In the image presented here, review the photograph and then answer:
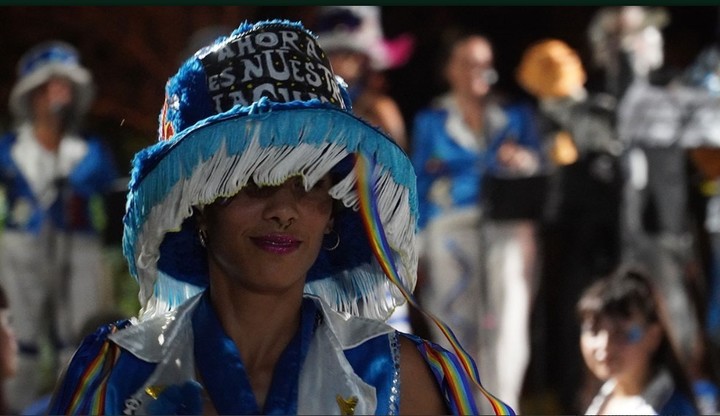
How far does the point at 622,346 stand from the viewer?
510cm

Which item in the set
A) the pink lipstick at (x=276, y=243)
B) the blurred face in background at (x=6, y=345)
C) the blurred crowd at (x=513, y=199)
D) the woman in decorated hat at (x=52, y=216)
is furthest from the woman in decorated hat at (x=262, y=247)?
the woman in decorated hat at (x=52, y=216)

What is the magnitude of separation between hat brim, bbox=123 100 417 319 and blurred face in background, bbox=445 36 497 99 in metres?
4.64

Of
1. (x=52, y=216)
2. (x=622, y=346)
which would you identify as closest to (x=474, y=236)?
(x=52, y=216)

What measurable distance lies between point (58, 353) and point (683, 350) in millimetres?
2996

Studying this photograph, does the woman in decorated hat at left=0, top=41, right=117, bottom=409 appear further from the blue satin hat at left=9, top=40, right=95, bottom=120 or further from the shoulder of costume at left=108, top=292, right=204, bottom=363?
the shoulder of costume at left=108, top=292, right=204, bottom=363

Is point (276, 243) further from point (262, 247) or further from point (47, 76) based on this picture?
point (47, 76)

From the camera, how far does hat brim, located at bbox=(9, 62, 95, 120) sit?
8125 mm

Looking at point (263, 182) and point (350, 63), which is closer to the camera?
point (263, 182)

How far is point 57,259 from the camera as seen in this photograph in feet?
25.8

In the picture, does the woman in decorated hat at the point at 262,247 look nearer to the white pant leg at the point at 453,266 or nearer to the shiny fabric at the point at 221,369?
the shiny fabric at the point at 221,369

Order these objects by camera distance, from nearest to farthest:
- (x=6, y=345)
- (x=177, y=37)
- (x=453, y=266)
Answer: (x=6, y=345), (x=453, y=266), (x=177, y=37)

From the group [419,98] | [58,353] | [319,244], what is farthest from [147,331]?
[419,98]

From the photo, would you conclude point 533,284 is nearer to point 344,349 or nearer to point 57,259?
point 57,259

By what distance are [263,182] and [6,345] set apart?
2.83 m
